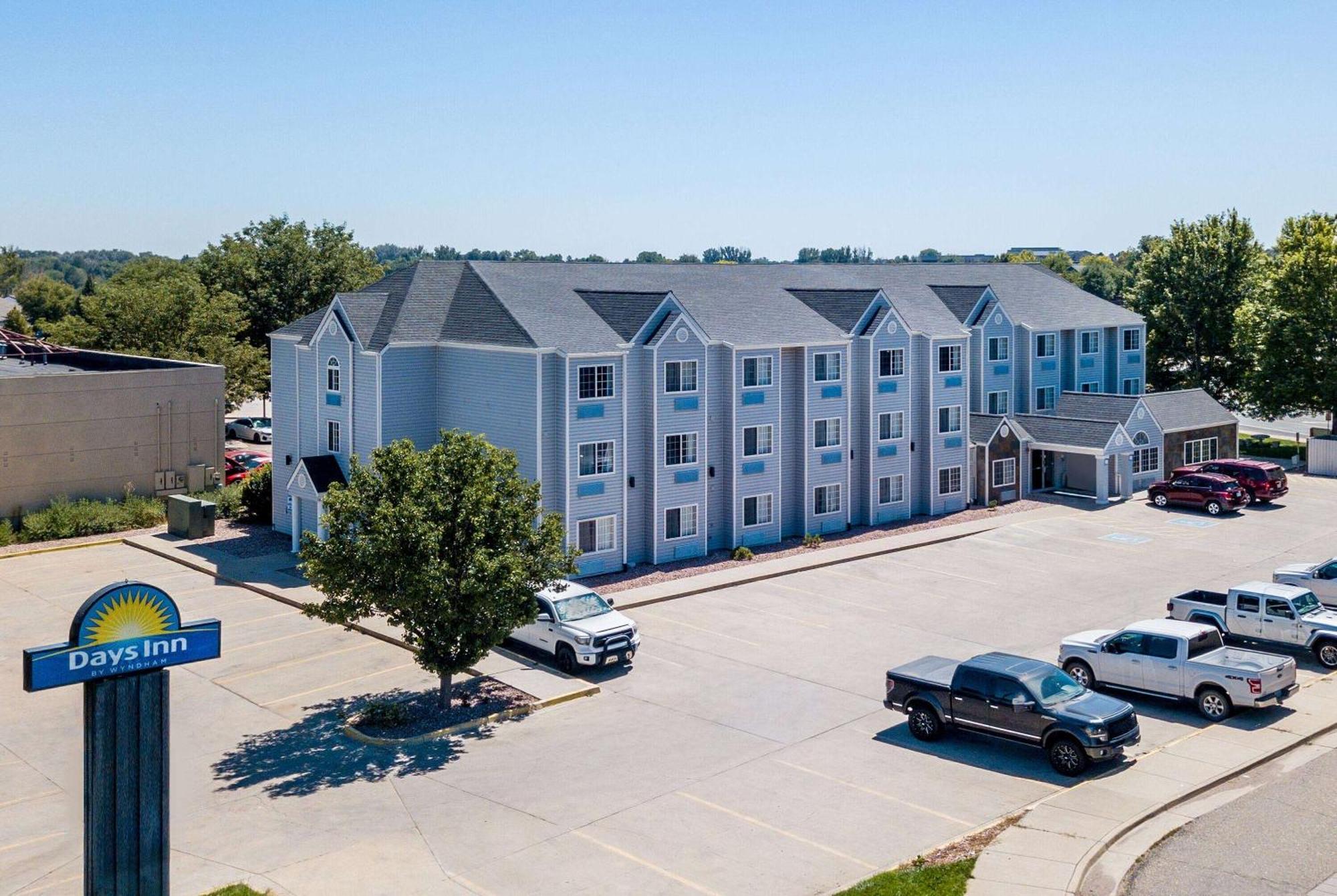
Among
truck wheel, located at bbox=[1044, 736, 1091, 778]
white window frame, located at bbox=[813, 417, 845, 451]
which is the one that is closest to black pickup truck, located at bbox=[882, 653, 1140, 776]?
truck wheel, located at bbox=[1044, 736, 1091, 778]

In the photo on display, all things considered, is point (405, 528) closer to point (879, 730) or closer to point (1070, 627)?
point (879, 730)

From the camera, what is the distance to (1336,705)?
1047 inches

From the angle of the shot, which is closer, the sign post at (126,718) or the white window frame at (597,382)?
the sign post at (126,718)

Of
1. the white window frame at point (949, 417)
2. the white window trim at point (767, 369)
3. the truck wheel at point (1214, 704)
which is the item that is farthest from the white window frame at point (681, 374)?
the truck wheel at point (1214, 704)

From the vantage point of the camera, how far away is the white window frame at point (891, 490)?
48.2 metres

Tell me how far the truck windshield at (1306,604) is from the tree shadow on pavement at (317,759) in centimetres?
1955

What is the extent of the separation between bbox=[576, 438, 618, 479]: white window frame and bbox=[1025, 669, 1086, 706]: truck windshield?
18.2 meters

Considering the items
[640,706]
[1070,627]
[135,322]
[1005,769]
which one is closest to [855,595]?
[1070,627]

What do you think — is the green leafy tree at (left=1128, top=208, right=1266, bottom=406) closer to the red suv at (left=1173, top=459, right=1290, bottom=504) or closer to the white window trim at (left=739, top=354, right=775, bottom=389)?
the red suv at (left=1173, top=459, right=1290, bottom=504)

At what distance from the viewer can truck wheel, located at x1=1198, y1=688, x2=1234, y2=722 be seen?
2558 cm

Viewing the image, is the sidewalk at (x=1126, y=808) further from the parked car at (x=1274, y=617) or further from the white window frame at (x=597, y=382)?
the white window frame at (x=597, y=382)

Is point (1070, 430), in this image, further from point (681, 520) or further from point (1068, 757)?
point (1068, 757)

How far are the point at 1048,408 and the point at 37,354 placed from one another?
159 ft

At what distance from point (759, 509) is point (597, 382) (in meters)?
8.42
